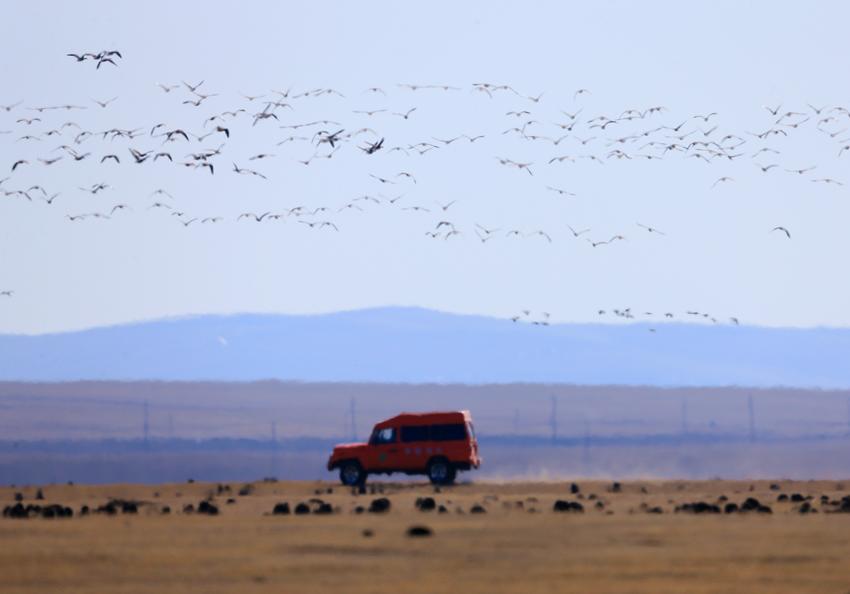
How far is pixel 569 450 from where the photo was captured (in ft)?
476

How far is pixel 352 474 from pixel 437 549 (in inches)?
1227

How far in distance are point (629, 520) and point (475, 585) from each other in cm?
1629

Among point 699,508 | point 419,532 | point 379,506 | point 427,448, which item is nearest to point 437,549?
point 419,532

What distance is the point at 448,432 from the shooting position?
7806 cm

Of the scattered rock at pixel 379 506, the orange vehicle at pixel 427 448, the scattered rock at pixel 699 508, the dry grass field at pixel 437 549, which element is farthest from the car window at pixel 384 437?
the scattered rock at pixel 699 508

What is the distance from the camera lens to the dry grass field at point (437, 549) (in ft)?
135

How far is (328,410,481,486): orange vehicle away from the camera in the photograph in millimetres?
77750

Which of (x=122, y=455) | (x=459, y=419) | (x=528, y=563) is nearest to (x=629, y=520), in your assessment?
(x=528, y=563)

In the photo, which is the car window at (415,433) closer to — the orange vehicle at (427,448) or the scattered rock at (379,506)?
the orange vehicle at (427,448)

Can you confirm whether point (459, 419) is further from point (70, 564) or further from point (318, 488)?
point (70, 564)

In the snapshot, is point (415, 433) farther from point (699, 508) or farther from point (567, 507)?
point (699, 508)

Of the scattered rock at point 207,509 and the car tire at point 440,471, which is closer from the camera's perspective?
the scattered rock at point 207,509

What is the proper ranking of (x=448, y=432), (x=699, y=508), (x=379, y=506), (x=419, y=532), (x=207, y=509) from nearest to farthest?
(x=419, y=532) → (x=699, y=508) → (x=207, y=509) → (x=379, y=506) → (x=448, y=432)

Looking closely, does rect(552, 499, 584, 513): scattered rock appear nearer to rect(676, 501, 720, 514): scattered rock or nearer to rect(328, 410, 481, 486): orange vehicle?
rect(676, 501, 720, 514): scattered rock
